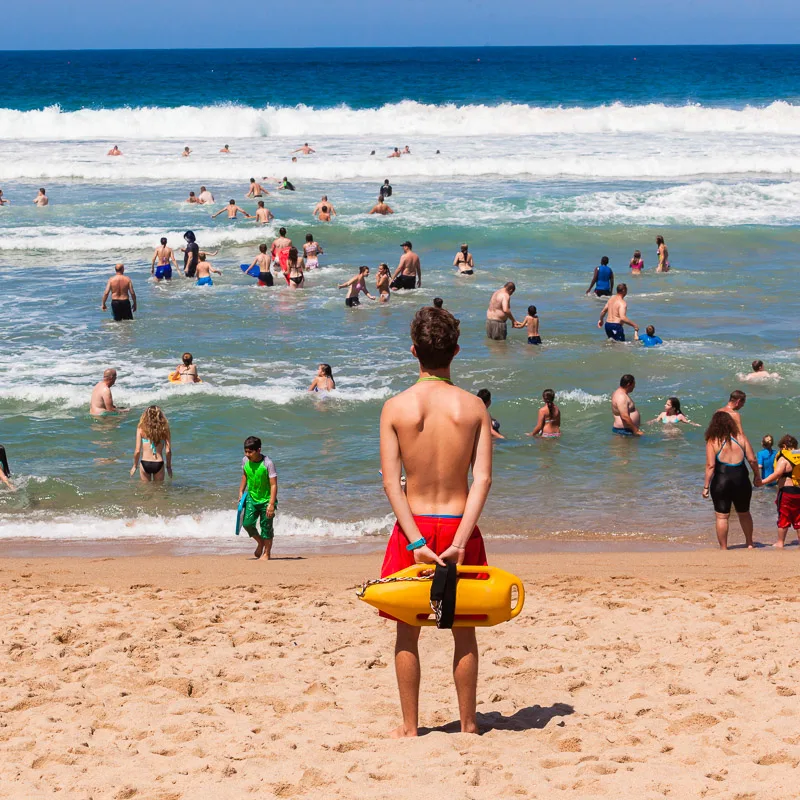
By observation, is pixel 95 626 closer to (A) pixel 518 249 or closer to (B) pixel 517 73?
(A) pixel 518 249

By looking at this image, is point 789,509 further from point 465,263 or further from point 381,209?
point 381,209

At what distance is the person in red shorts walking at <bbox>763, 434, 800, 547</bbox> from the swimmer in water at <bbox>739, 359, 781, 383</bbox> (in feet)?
17.2

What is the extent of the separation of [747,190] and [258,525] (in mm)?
27283

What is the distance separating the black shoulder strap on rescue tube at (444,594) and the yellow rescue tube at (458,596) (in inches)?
0.9

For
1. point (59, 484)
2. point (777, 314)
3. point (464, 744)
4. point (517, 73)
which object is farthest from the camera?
point (517, 73)

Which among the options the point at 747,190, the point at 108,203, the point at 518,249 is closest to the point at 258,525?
the point at 518,249

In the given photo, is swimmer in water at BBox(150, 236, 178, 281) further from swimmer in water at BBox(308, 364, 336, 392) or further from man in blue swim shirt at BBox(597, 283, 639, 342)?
man in blue swim shirt at BBox(597, 283, 639, 342)

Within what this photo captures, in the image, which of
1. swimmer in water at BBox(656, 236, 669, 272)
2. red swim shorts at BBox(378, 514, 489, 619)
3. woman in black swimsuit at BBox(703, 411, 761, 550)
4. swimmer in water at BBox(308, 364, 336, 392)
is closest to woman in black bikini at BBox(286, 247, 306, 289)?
swimmer in water at BBox(308, 364, 336, 392)

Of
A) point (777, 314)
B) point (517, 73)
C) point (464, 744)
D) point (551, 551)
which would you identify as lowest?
point (551, 551)

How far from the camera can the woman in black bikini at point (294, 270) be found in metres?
21.7

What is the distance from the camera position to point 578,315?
19.4 meters

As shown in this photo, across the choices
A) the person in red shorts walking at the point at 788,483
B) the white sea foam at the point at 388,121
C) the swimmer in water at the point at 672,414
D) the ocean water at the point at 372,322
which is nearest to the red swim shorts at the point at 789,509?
the person in red shorts walking at the point at 788,483

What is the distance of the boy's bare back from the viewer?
4195mm

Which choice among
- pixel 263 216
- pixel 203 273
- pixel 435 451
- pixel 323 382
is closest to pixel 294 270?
pixel 203 273
